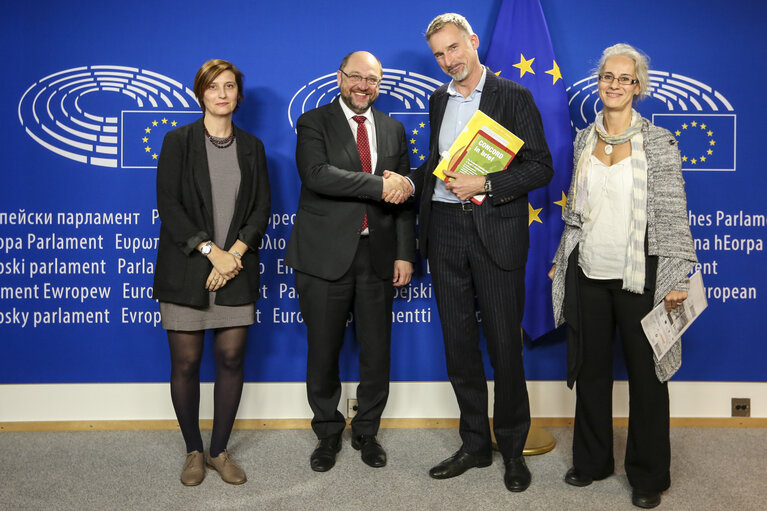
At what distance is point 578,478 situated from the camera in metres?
2.64

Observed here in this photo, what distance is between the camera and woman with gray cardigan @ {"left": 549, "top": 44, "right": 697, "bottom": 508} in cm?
236

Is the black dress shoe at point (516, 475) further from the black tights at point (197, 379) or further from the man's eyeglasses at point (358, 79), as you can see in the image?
the man's eyeglasses at point (358, 79)

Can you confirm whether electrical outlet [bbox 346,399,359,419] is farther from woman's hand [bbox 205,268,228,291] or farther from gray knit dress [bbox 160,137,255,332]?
woman's hand [bbox 205,268,228,291]

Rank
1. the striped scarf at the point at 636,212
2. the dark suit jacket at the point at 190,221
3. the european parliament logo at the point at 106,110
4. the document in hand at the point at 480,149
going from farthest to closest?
the european parliament logo at the point at 106,110 < the dark suit jacket at the point at 190,221 < the document in hand at the point at 480,149 < the striped scarf at the point at 636,212

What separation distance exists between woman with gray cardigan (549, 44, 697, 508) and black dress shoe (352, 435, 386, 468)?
3.00 feet

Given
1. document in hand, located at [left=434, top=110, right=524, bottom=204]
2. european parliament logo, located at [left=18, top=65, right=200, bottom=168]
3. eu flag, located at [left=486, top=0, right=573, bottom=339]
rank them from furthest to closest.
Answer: european parliament logo, located at [left=18, top=65, right=200, bottom=168] → eu flag, located at [left=486, top=0, right=573, bottom=339] → document in hand, located at [left=434, top=110, right=524, bottom=204]

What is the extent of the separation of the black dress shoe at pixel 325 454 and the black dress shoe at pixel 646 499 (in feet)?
4.41

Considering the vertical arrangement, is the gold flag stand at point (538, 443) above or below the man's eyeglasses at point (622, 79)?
below

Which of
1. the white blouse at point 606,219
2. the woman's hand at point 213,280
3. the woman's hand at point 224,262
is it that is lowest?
the woman's hand at point 213,280

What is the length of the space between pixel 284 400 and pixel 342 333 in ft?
2.46

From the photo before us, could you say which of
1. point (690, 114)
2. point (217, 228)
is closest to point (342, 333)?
point (217, 228)

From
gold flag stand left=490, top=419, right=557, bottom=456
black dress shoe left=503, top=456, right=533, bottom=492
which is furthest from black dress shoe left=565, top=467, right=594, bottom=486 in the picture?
gold flag stand left=490, top=419, right=557, bottom=456

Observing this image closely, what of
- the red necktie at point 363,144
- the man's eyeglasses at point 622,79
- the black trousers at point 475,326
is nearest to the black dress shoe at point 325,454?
the black trousers at point 475,326

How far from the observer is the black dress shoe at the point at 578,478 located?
2627 mm
